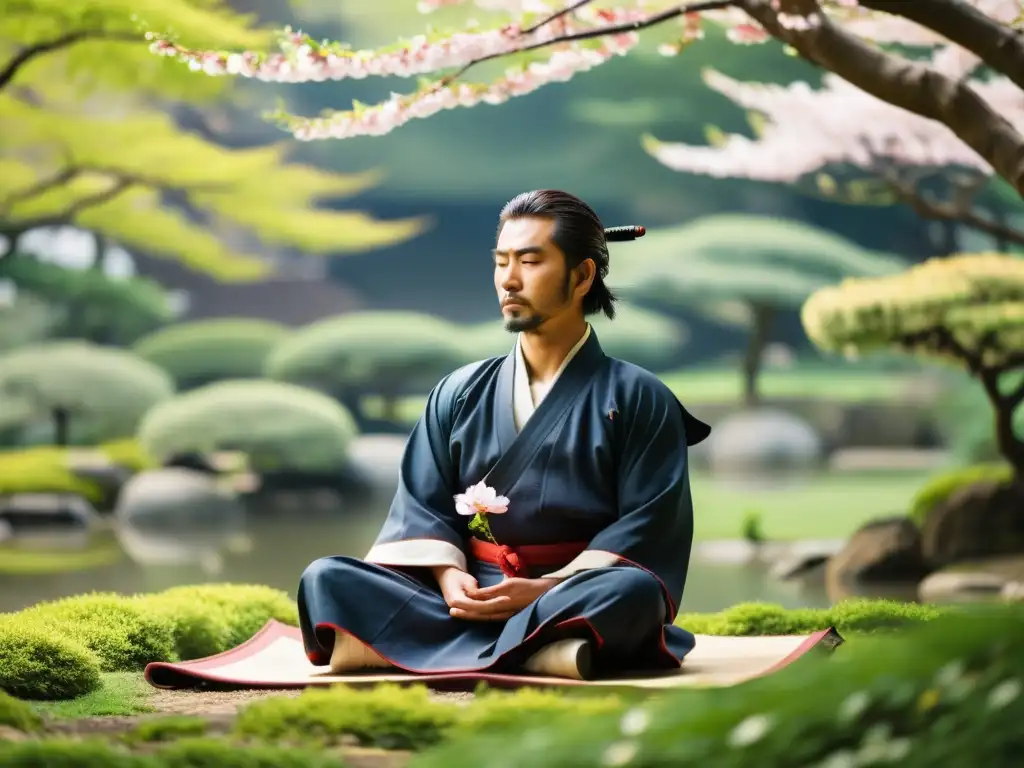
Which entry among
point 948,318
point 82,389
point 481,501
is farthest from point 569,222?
point 82,389

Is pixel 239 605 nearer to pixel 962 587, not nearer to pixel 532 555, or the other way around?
pixel 532 555

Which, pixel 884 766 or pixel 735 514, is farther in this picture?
pixel 735 514

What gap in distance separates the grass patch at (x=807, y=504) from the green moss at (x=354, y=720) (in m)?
6.10

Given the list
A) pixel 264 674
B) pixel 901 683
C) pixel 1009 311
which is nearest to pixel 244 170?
pixel 1009 311

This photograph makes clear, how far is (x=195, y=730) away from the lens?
7.45 ft

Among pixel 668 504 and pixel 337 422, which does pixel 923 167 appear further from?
pixel 668 504

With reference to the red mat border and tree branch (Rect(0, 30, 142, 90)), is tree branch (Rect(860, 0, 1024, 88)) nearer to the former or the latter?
the red mat border

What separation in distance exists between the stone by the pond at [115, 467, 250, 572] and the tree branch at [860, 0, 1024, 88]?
5826 millimetres

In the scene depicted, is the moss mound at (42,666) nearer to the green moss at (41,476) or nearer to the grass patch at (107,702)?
the grass patch at (107,702)

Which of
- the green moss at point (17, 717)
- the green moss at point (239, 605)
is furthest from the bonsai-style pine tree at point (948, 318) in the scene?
the green moss at point (17, 717)

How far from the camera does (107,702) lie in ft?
9.64

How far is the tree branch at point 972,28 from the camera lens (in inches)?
140

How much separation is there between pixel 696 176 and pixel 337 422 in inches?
121

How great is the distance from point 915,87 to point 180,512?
616 centimetres
